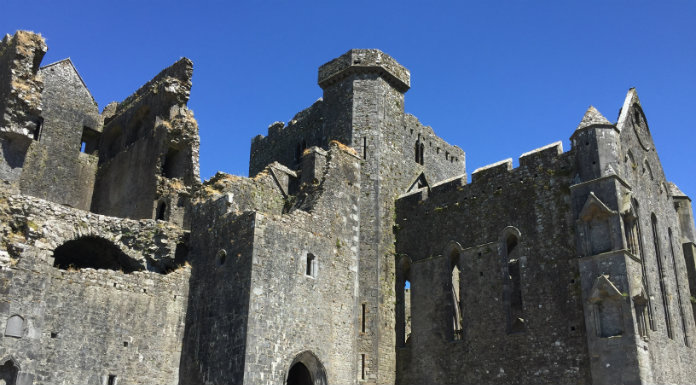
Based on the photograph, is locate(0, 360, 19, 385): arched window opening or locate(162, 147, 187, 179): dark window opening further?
locate(162, 147, 187, 179): dark window opening

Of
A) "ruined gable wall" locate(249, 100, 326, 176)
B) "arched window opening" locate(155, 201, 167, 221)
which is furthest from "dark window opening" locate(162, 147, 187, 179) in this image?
→ "ruined gable wall" locate(249, 100, 326, 176)

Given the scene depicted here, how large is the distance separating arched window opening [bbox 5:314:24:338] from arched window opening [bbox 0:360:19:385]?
66 cm

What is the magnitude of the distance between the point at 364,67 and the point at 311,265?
352 inches

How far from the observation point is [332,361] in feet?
65.7

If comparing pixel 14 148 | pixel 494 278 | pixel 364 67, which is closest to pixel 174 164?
pixel 14 148

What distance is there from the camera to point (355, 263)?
22.1 m

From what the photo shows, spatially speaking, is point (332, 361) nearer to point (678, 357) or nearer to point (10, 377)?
point (10, 377)

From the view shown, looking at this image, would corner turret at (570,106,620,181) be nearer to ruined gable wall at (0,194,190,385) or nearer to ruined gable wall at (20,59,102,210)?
ruined gable wall at (0,194,190,385)

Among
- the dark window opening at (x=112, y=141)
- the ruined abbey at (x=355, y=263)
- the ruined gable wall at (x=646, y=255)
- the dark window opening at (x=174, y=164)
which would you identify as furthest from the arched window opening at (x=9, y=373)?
the dark window opening at (x=112, y=141)

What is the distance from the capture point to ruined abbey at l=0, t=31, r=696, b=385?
17.4m

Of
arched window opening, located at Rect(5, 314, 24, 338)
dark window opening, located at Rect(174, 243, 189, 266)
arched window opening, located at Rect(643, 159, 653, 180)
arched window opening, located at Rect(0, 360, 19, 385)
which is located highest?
arched window opening, located at Rect(643, 159, 653, 180)

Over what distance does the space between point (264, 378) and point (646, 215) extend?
512 inches

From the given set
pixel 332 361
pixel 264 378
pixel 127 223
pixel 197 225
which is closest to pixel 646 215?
pixel 332 361

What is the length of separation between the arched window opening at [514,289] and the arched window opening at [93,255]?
1168 centimetres
